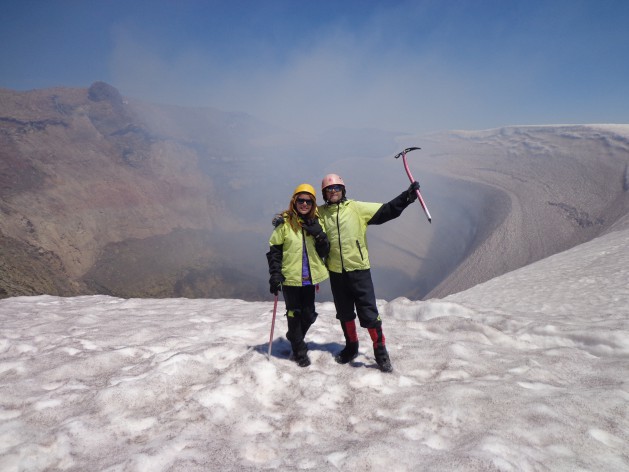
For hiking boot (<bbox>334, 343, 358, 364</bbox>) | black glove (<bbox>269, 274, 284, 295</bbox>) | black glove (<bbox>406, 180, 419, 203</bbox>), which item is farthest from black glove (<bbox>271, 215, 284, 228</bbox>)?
hiking boot (<bbox>334, 343, 358, 364</bbox>)

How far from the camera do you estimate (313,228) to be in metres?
3.82

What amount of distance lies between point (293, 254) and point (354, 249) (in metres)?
0.71

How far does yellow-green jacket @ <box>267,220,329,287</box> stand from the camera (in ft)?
12.9

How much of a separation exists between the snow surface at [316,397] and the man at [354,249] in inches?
24.4

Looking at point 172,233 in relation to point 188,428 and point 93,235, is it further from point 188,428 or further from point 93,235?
point 188,428

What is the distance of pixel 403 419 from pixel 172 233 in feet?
162

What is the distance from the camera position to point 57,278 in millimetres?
25016

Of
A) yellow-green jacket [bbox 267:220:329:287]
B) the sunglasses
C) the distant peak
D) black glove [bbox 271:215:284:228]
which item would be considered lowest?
yellow-green jacket [bbox 267:220:329:287]

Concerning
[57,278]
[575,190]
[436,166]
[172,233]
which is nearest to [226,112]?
[172,233]

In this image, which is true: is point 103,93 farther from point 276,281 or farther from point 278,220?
point 276,281

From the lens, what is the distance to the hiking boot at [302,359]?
161 inches

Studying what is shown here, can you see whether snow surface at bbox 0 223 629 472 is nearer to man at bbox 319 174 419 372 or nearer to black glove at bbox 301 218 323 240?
man at bbox 319 174 419 372

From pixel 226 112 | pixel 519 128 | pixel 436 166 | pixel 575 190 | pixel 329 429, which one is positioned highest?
pixel 226 112

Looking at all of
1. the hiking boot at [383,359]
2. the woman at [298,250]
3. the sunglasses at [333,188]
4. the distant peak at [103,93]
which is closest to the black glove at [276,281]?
the woman at [298,250]
